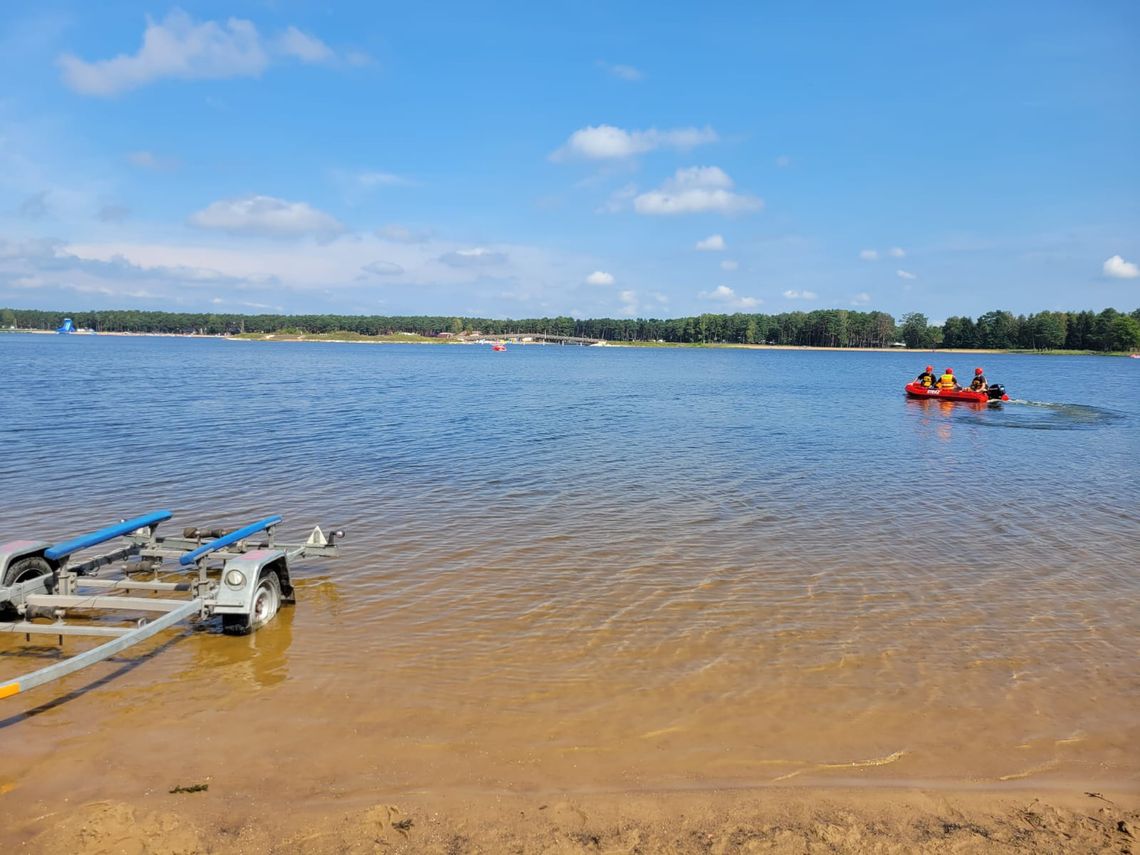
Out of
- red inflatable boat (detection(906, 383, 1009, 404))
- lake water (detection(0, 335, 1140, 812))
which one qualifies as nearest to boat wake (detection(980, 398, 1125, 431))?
red inflatable boat (detection(906, 383, 1009, 404))

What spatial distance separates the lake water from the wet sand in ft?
0.77

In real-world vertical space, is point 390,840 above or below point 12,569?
below

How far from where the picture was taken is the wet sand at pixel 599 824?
4.51 metres

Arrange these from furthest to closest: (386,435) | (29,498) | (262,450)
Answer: (386,435) → (262,450) → (29,498)

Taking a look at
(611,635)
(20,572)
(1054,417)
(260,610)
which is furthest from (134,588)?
(1054,417)

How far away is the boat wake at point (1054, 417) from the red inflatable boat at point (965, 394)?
0.76m

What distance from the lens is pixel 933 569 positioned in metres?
10.8

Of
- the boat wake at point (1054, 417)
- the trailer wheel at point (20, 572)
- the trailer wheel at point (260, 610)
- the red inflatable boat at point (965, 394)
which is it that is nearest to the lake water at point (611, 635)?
the trailer wheel at point (260, 610)

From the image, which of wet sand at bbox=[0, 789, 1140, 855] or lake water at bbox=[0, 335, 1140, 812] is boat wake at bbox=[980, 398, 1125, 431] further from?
wet sand at bbox=[0, 789, 1140, 855]

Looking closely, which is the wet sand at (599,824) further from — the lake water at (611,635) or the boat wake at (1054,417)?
the boat wake at (1054,417)

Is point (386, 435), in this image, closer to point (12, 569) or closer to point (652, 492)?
point (652, 492)

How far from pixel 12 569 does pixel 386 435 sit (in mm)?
18146

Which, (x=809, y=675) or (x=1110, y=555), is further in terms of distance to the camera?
(x=1110, y=555)

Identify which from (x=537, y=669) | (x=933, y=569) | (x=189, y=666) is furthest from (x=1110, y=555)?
(x=189, y=666)
